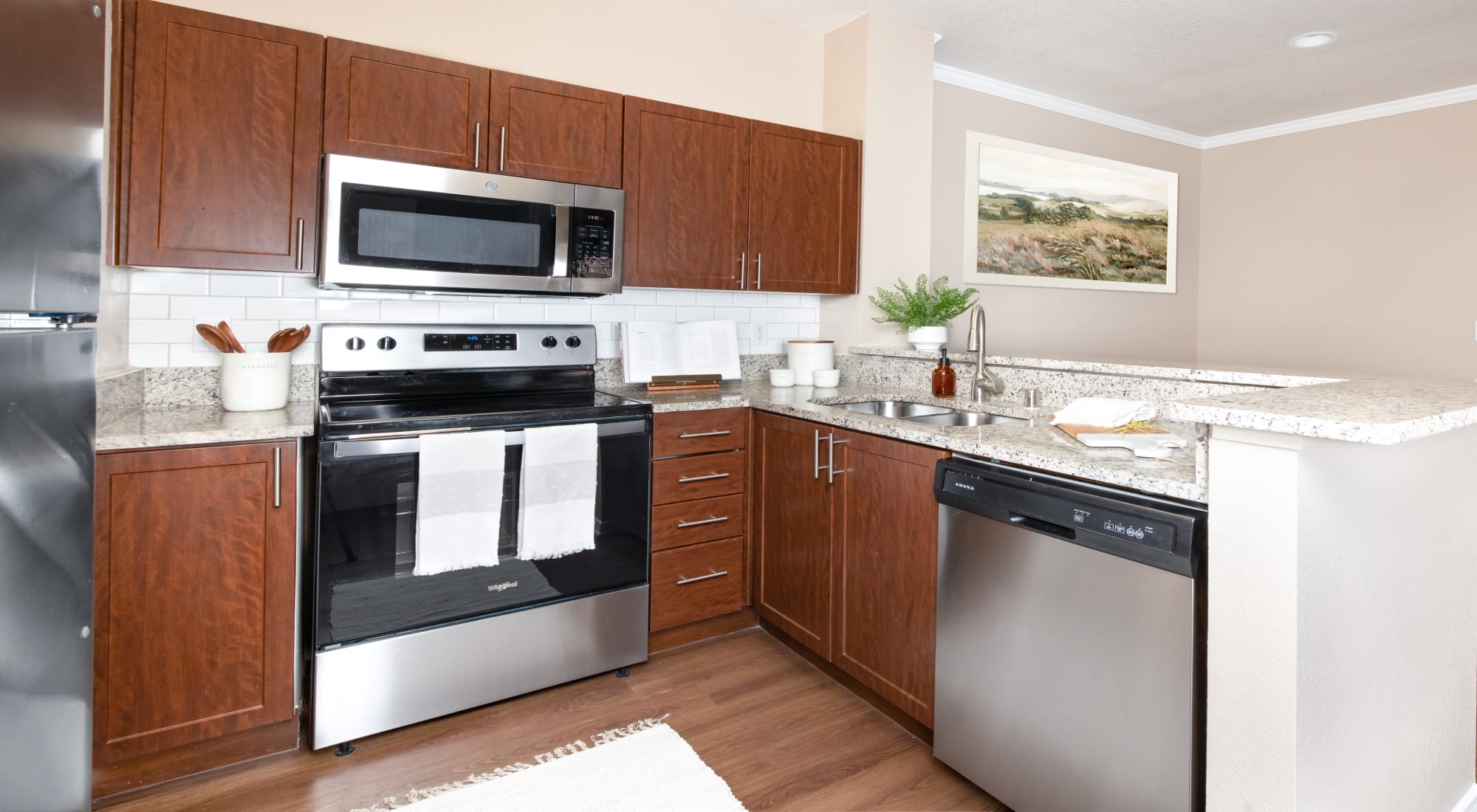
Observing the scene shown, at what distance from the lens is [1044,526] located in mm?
1632

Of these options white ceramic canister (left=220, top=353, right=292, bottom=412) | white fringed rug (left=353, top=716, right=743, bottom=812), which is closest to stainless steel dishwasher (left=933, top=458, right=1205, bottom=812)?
white fringed rug (left=353, top=716, right=743, bottom=812)

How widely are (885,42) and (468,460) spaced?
2.54 m

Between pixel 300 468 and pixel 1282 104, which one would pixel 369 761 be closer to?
pixel 300 468

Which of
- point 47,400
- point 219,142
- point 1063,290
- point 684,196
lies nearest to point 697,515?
point 684,196

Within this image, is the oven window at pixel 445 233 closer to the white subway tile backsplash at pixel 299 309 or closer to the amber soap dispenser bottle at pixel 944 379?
the white subway tile backsplash at pixel 299 309

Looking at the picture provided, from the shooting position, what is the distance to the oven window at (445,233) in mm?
2250

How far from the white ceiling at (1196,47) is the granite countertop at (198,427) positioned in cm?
239

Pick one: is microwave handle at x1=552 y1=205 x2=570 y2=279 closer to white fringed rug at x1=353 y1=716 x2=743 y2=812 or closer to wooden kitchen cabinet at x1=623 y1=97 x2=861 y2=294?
wooden kitchen cabinet at x1=623 y1=97 x2=861 y2=294

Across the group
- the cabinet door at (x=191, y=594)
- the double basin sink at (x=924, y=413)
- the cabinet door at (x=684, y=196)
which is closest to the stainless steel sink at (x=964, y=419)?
the double basin sink at (x=924, y=413)

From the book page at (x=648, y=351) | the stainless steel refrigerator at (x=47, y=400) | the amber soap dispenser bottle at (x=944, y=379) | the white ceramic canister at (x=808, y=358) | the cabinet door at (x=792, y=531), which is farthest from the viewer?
the white ceramic canister at (x=808, y=358)

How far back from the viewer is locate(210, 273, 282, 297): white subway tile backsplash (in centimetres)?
236

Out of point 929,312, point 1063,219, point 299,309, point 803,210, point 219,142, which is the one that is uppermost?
point 1063,219

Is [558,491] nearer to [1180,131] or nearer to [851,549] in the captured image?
[851,549]

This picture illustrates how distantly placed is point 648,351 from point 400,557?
1.30 metres
